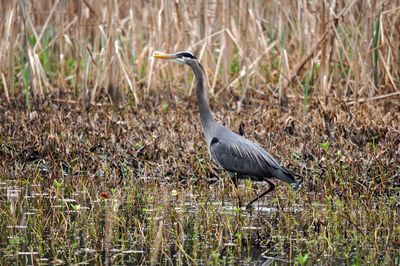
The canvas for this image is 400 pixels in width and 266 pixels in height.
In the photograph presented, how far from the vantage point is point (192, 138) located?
805 cm

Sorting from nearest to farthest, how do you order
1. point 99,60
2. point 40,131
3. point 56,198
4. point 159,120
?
point 56,198, point 40,131, point 159,120, point 99,60

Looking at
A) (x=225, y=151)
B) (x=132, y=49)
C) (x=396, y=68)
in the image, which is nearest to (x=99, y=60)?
(x=132, y=49)

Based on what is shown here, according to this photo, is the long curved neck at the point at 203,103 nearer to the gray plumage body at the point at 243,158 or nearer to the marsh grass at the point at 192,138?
the gray plumage body at the point at 243,158

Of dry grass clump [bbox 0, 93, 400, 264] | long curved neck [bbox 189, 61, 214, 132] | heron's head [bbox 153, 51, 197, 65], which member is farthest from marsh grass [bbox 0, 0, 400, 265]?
heron's head [bbox 153, 51, 197, 65]

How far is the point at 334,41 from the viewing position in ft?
32.8

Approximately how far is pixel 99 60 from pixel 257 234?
538 centimetres

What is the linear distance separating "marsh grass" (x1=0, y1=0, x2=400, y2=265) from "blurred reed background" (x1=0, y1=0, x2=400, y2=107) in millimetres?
25

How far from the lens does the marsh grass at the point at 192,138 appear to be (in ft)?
17.4

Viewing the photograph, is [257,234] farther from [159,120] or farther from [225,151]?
[159,120]

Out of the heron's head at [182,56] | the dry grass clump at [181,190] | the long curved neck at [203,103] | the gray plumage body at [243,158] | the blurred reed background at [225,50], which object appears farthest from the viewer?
the blurred reed background at [225,50]

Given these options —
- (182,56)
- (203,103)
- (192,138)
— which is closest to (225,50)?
(192,138)

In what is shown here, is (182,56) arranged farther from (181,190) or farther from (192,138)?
(181,190)

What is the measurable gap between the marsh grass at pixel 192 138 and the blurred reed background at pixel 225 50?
A: 25mm

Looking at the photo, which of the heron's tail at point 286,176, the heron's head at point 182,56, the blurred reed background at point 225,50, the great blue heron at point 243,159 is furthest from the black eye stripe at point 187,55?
the blurred reed background at point 225,50
